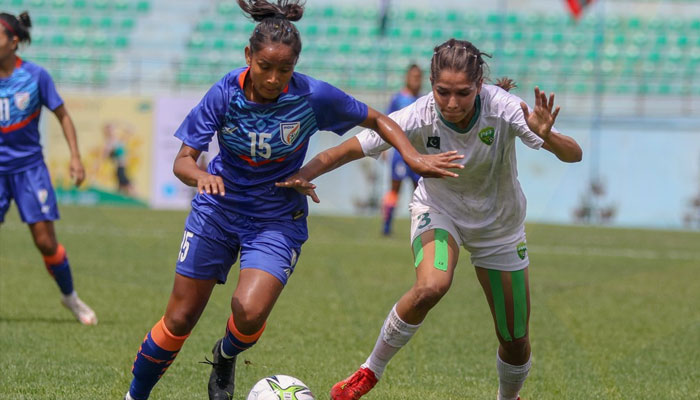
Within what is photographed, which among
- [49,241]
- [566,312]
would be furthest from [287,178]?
[566,312]

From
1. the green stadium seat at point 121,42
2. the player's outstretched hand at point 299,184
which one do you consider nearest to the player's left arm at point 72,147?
the player's outstretched hand at point 299,184

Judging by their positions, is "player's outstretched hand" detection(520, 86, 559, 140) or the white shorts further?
the white shorts

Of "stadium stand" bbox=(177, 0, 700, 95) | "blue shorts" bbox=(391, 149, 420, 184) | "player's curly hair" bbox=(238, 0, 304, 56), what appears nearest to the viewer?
"player's curly hair" bbox=(238, 0, 304, 56)

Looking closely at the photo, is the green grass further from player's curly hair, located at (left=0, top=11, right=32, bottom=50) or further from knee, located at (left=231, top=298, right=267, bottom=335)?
player's curly hair, located at (left=0, top=11, right=32, bottom=50)

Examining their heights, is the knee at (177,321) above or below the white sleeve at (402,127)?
below

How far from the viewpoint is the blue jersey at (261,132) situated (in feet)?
13.4

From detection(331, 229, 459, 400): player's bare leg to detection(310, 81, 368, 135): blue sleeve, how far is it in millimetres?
652

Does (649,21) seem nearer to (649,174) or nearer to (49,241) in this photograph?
(649,174)

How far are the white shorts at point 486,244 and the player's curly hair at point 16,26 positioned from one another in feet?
11.5

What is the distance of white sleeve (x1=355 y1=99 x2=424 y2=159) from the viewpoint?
4379mm

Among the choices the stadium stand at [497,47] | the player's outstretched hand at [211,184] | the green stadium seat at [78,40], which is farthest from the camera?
the green stadium seat at [78,40]

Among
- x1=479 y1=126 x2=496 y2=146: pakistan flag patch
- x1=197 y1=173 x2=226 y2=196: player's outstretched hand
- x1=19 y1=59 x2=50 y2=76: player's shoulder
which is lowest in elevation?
x1=19 y1=59 x2=50 y2=76: player's shoulder

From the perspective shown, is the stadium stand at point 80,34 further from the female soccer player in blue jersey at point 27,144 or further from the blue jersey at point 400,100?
the female soccer player in blue jersey at point 27,144

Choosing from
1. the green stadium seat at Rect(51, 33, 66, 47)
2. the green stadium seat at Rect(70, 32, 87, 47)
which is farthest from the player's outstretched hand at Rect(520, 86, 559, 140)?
the green stadium seat at Rect(51, 33, 66, 47)
